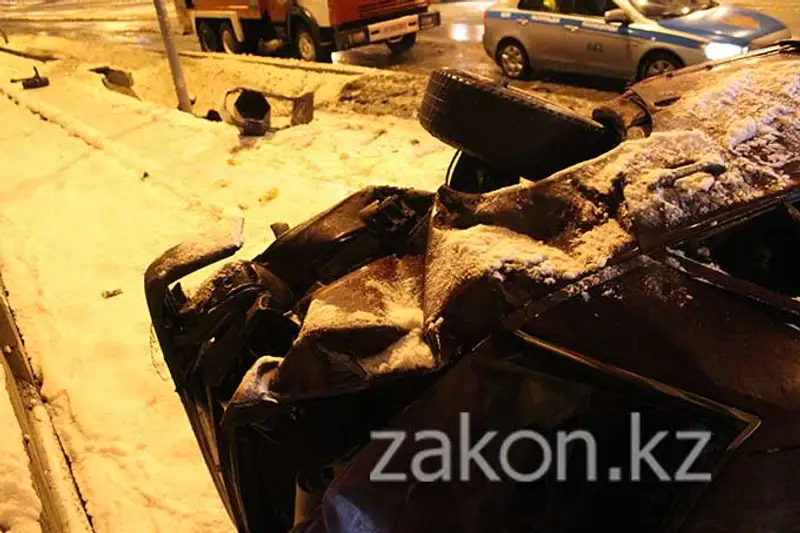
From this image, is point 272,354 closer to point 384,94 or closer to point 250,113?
point 250,113

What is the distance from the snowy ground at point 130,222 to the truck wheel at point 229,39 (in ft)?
13.5

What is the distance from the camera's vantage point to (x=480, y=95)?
8.52 feet

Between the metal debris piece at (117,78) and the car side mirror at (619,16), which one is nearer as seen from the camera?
the car side mirror at (619,16)

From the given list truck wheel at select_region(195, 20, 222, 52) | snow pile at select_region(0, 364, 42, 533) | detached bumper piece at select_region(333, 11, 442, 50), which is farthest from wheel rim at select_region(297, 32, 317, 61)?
snow pile at select_region(0, 364, 42, 533)

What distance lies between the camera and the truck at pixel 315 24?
39.4 feet

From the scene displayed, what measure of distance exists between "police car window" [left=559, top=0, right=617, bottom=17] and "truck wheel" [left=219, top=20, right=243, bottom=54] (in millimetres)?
7499

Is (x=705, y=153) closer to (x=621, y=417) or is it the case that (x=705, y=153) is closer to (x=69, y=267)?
(x=621, y=417)

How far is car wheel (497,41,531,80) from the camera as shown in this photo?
9.95 m

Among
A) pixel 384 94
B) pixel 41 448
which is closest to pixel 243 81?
pixel 384 94

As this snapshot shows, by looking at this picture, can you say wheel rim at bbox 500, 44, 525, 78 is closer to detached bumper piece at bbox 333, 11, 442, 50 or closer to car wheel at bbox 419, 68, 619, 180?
detached bumper piece at bbox 333, 11, 442, 50

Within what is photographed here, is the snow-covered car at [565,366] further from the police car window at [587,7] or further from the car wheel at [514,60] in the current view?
the car wheel at [514,60]

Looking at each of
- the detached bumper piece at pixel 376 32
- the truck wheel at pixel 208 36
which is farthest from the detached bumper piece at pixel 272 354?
the truck wheel at pixel 208 36

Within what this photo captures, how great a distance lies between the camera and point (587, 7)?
8.88 m

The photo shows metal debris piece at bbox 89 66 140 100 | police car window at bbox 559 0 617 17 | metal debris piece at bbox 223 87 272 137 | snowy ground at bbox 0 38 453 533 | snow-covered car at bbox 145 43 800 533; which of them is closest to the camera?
snow-covered car at bbox 145 43 800 533
